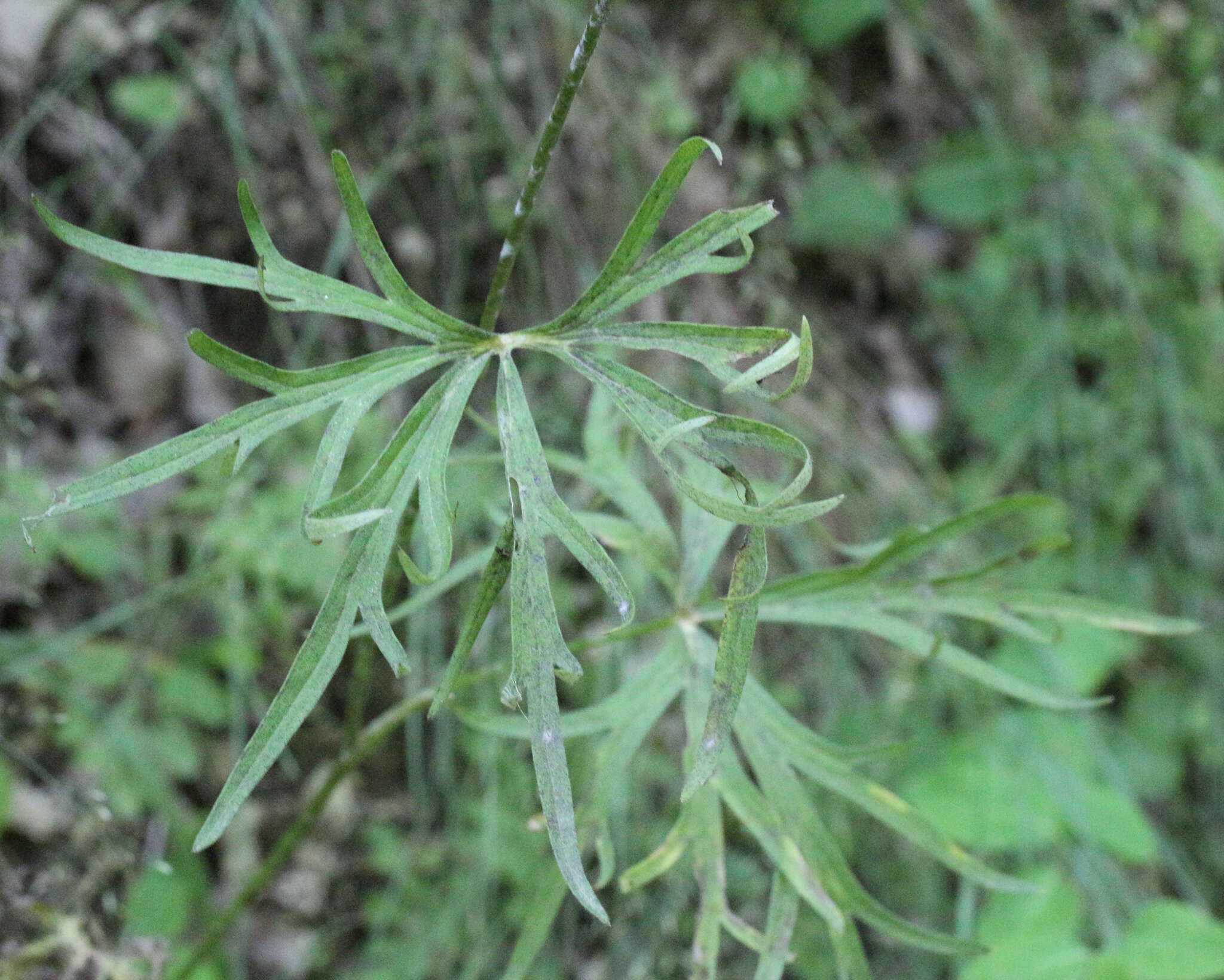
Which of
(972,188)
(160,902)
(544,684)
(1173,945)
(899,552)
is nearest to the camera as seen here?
(544,684)

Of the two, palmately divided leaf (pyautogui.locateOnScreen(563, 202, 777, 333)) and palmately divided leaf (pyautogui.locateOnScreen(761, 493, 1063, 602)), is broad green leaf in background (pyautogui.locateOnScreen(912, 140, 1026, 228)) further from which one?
palmately divided leaf (pyautogui.locateOnScreen(563, 202, 777, 333))

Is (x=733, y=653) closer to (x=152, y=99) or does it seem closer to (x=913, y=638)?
(x=913, y=638)

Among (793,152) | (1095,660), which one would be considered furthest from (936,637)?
(1095,660)

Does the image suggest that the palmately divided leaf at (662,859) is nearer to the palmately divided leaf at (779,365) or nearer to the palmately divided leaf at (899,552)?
the palmately divided leaf at (899,552)

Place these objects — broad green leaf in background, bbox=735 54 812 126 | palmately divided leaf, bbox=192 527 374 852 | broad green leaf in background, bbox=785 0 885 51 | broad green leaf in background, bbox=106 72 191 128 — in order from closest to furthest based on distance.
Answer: palmately divided leaf, bbox=192 527 374 852 < broad green leaf in background, bbox=106 72 191 128 < broad green leaf in background, bbox=735 54 812 126 < broad green leaf in background, bbox=785 0 885 51

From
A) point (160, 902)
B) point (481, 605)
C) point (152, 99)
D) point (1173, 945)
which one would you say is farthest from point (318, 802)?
point (152, 99)

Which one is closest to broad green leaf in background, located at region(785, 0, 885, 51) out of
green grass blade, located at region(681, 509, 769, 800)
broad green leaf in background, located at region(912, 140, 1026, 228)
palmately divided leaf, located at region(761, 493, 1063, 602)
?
broad green leaf in background, located at region(912, 140, 1026, 228)

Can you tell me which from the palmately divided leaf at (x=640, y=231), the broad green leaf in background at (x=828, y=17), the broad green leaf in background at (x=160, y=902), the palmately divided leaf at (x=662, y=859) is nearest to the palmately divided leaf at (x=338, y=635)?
the palmately divided leaf at (x=640, y=231)
